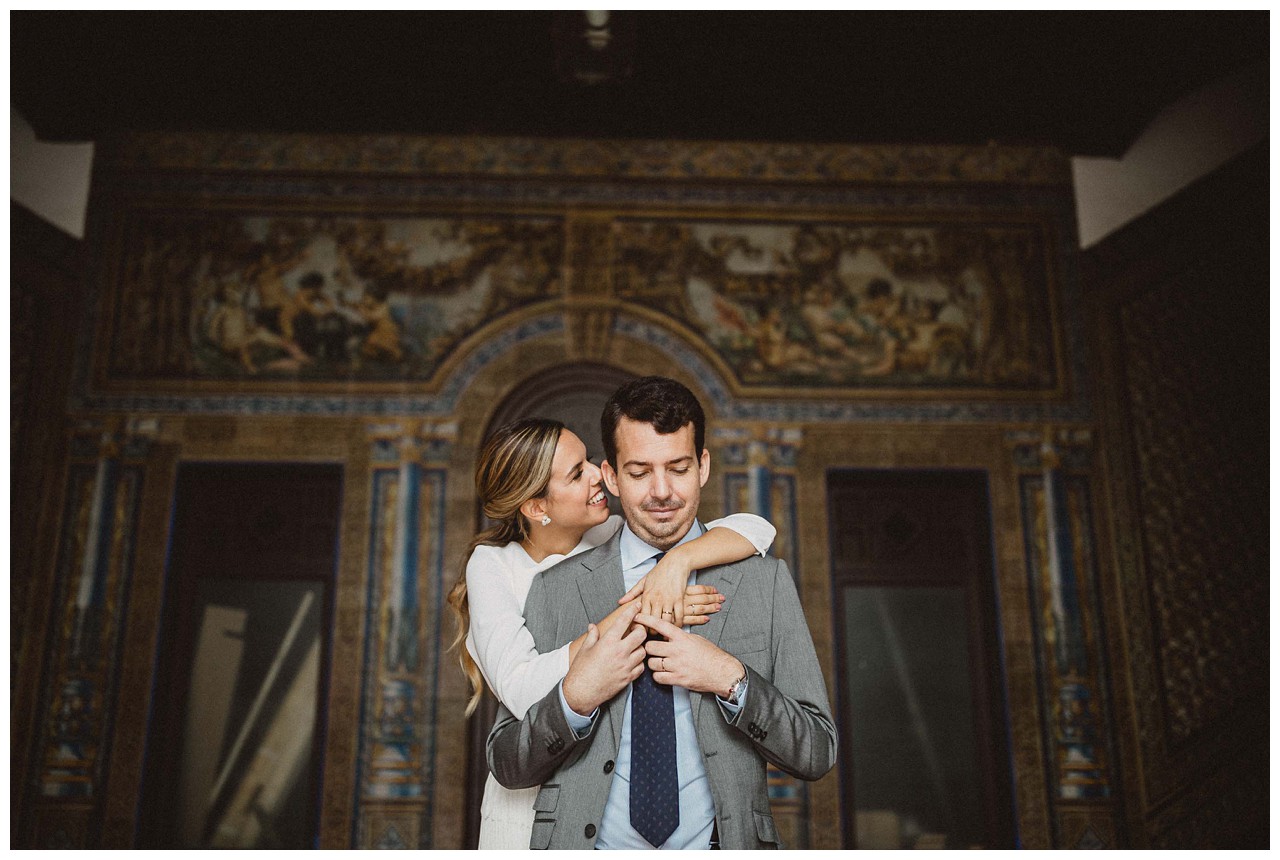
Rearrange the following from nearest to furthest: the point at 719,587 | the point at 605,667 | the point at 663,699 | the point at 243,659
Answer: the point at 605,667
the point at 663,699
the point at 719,587
the point at 243,659

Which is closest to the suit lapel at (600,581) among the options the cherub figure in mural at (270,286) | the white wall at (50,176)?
the cherub figure in mural at (270,286)

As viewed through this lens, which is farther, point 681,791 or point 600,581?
point 600,581

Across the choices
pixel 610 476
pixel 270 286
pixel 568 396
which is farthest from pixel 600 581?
pixel 270 286

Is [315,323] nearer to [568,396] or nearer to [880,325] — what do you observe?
[568,396]

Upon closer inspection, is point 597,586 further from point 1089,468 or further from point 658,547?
point 1089,468

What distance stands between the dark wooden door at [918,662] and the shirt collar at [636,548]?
3487 millimetres

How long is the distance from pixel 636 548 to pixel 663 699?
35 centimetres

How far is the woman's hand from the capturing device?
202cm

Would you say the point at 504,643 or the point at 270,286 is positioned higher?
the point at 270,286

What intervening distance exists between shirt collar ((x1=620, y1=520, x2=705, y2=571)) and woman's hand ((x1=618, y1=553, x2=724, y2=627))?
0.12 meters

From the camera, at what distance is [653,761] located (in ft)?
6.59

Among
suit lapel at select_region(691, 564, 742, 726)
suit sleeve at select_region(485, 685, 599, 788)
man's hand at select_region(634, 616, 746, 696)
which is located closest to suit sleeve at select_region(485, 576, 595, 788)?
suit sleeve at select_region(485, 685, 599, 788)

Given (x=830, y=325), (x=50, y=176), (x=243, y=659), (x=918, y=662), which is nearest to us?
(x=243, y=659)

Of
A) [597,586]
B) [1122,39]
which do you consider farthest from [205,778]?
[1122,39]
